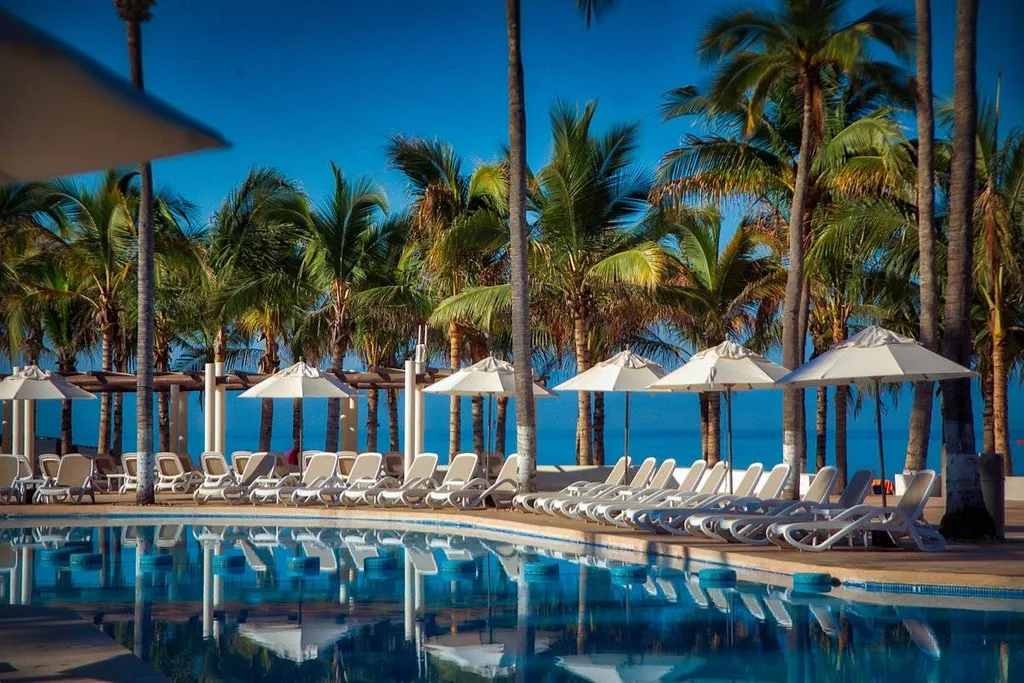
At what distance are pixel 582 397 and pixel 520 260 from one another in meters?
5.88

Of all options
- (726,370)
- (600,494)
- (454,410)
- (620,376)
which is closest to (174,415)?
(454,410)

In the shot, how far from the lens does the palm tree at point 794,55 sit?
608 inches

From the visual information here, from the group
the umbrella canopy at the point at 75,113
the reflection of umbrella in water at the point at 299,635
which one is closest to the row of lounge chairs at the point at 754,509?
the reflection of umbrella in water at the point at 299,635

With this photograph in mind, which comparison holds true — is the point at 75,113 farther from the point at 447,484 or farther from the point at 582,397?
the point at 582,397

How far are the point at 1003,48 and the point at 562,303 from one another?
32.6 feet

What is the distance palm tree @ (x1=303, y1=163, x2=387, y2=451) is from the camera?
86.0ft

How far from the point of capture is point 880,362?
1179cm

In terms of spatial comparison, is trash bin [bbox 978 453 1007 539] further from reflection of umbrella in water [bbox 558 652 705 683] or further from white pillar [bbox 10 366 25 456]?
white pillar [bbox 10 366 25 456]

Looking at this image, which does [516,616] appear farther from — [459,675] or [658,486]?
[658,486]

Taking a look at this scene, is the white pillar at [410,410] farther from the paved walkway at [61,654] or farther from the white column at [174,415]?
the paved walkway at [61,654]

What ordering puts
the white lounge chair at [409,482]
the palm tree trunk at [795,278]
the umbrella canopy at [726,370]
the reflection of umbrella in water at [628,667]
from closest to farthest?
the reflection of umbrella in water at [628,667], the umbrella canopy at [726,370], the palm tree trunk at [795,278], the white lounge chair at [409,482]

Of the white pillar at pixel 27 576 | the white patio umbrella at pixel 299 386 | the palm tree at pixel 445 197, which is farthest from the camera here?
the palm tree at pixel 445 197

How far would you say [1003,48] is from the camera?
22922mm

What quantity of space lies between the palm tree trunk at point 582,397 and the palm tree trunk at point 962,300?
9999 millimetres
